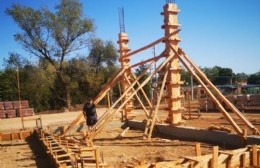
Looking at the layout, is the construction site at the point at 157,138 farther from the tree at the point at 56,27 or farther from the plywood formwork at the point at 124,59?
the tree at the point at 56,27

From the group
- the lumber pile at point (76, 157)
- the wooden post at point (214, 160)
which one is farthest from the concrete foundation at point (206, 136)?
the lumber pile at point (76, 157)

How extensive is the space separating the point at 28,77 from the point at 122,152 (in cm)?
2897

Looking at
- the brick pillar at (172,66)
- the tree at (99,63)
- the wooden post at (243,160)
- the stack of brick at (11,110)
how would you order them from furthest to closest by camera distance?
the tree at (99,63), the stack of brick at (11,110), the brick pillar at (172,66), the wooden post at (243,160)

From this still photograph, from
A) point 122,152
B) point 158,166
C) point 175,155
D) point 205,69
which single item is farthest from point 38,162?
point 205,69

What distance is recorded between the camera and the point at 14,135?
1288cm

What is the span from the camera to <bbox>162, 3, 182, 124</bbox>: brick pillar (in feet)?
32.8

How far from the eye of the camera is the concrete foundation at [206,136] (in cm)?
746

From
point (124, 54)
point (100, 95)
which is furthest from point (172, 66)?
point (124, 54)

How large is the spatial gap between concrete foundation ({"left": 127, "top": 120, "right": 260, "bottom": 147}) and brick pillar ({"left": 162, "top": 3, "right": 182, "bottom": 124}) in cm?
44

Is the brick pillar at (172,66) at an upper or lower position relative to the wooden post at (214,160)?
upper

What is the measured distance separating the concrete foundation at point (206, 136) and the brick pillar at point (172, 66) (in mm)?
440

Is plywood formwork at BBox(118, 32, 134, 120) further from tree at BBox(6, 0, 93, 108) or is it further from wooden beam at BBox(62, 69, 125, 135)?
tree at BBox(6, 0, 93, 108)

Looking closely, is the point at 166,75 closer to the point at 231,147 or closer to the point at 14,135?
the point at 231,147

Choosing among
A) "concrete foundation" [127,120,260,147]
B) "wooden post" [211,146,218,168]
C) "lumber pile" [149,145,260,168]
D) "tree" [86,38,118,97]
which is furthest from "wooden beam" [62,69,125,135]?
"tree" [86,38,118,97]
